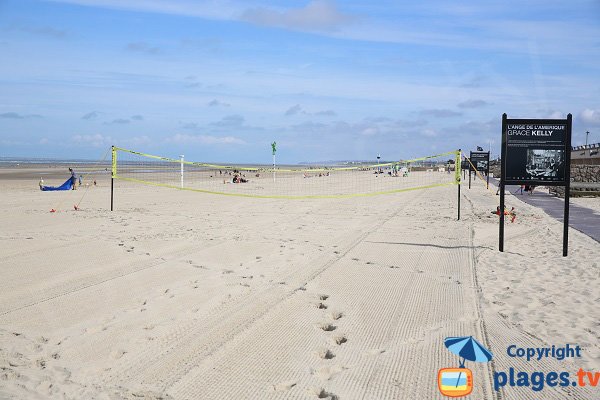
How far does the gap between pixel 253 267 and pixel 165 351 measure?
10.4ft

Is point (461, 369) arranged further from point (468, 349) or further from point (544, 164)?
point (544, 164)

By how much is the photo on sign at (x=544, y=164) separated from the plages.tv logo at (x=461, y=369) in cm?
493

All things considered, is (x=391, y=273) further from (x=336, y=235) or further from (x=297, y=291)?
(x=336, y=235)

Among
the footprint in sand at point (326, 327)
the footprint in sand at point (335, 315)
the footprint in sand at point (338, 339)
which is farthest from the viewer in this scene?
the footprint in sand at point (335, 315)

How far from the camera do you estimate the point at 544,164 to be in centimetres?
833

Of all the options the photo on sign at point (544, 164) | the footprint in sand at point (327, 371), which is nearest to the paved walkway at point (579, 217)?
the photo on sign at point (544, 164)

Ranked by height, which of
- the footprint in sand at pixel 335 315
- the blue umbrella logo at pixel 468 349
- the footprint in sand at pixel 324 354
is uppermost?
the blue umbrella logo at pixel 468 349

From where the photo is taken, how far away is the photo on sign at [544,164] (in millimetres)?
8273

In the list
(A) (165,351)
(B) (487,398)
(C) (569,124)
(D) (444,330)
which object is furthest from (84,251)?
(C) (569,124)

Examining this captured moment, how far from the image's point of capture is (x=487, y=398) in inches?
130

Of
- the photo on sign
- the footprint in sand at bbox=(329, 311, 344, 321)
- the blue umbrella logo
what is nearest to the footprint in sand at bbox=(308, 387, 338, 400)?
the blue umbrella logo

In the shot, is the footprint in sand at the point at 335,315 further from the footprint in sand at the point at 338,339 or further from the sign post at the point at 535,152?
the sign post at the point at 535,152

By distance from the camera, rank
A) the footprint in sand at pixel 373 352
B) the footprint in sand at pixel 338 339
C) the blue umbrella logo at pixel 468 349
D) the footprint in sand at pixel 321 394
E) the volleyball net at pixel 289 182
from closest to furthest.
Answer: the footprint in sand at pixel 321 394 < the blue umbrella logo at pixel 468 349 < the footprint in sand at pixel 373 352 < the footprint in sand at pixel 338 339 < the volleyball net at pixel 289 182

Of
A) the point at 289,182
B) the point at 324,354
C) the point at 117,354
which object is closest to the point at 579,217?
the point at 324,354
